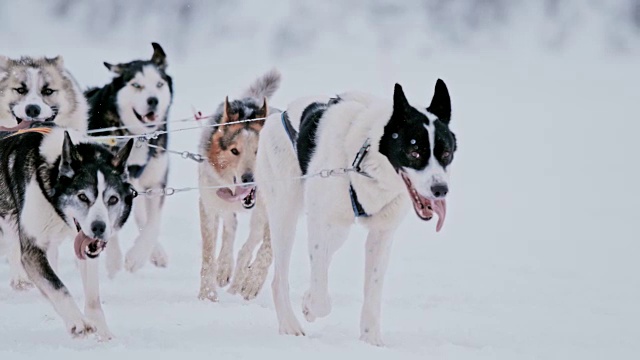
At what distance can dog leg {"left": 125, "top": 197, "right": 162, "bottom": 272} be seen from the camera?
502 centimetres

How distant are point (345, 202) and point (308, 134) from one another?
1.02 feet

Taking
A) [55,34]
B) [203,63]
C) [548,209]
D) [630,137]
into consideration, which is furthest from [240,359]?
[55,34]

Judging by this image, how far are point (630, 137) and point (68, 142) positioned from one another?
10681 millimetres

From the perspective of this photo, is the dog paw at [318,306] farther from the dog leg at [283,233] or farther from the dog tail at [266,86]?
the dog tail at [266,86]

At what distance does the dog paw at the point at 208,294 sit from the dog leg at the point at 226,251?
1.04 feet

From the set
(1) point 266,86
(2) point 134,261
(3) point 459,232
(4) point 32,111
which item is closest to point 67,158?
(4) point 32,111

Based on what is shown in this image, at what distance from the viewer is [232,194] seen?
4.97m

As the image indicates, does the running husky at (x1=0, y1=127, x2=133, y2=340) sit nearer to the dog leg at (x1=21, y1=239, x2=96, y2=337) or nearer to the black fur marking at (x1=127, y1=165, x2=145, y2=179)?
the dog leg at (x1=21, y1=239, x2=96, y2=337)

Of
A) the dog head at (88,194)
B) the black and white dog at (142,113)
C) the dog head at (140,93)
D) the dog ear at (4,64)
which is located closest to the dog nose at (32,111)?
the dog ear at (4,64)

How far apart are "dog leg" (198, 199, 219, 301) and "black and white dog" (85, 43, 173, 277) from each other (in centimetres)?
30

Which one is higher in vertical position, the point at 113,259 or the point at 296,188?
the point at 296,188

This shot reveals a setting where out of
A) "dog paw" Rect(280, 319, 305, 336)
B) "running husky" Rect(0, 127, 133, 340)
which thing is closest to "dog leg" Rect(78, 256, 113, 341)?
"running husky" Rect(0, 127, 133, 340)

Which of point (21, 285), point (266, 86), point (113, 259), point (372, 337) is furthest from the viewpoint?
point (266, 86)

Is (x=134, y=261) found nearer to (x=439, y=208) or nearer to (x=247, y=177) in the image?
(x=247, y=177)
